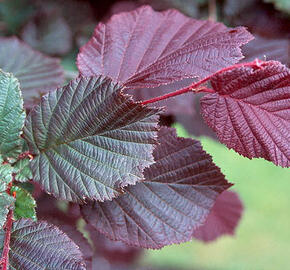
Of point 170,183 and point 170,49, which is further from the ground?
point 170,49

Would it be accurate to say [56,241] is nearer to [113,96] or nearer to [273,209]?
[113,96]

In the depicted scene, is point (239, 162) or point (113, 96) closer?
point (113, 96)

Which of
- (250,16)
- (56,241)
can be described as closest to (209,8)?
(250,16)

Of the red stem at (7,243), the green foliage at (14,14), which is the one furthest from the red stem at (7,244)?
the green foliage at (14,14)

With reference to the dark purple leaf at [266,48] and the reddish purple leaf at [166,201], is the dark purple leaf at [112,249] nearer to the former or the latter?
the reddish purple leaf at [166,201]

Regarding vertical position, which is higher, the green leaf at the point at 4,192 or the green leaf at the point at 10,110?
the green leaf at the point at 10,110

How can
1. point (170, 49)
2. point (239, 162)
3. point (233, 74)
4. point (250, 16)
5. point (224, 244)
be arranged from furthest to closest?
point (239, 162)
point (224, 244)
point (250, 16)
point (170, 49)
point (233, 74)
